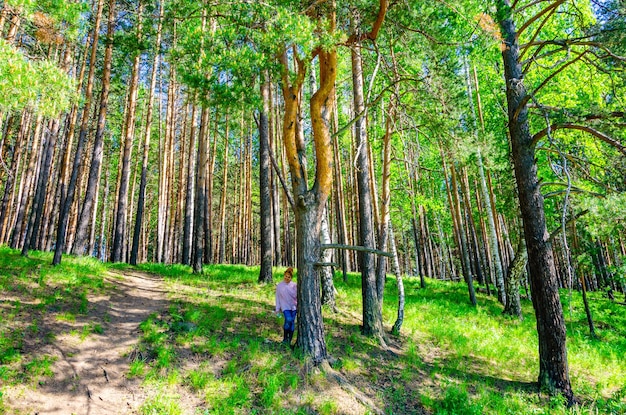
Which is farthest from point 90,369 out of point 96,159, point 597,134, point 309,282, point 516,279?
point 516,279

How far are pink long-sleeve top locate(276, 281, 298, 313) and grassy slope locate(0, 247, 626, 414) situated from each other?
750 millimetres

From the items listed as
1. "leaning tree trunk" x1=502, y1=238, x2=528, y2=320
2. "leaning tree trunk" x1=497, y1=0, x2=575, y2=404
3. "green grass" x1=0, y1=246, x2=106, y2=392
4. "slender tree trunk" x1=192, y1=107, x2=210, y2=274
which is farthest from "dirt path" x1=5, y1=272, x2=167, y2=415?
"leaning tree trunk" x1=502, y1=238, x2=528, y2=320

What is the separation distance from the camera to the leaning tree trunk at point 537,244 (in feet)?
20.8

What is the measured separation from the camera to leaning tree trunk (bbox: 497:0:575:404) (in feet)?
20.8

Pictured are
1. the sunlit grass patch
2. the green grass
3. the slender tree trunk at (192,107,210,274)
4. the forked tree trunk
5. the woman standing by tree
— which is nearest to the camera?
the sunlit grass patch

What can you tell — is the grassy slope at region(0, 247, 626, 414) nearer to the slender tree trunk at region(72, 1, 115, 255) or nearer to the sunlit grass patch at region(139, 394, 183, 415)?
→ the sunlit grass patch at region(139, 394, 183, 415)

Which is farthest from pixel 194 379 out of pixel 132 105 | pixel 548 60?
pixel 548 60

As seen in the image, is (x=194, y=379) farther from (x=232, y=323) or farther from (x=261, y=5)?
(x=261, y=5)

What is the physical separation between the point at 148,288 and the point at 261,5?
322 inches

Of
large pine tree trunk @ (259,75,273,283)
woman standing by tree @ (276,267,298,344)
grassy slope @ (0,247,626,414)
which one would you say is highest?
large pine tree trunk @ (259,75,273,283)

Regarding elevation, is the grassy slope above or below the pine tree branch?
below

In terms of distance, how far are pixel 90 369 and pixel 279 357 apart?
298cm

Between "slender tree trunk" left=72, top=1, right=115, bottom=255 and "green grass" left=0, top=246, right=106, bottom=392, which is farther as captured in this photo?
"slender tree trunk" left=72, top=1, right=115, bottom=255

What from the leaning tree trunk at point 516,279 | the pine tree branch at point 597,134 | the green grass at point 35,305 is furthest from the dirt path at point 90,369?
the leaning tree trunk at point 516,279
